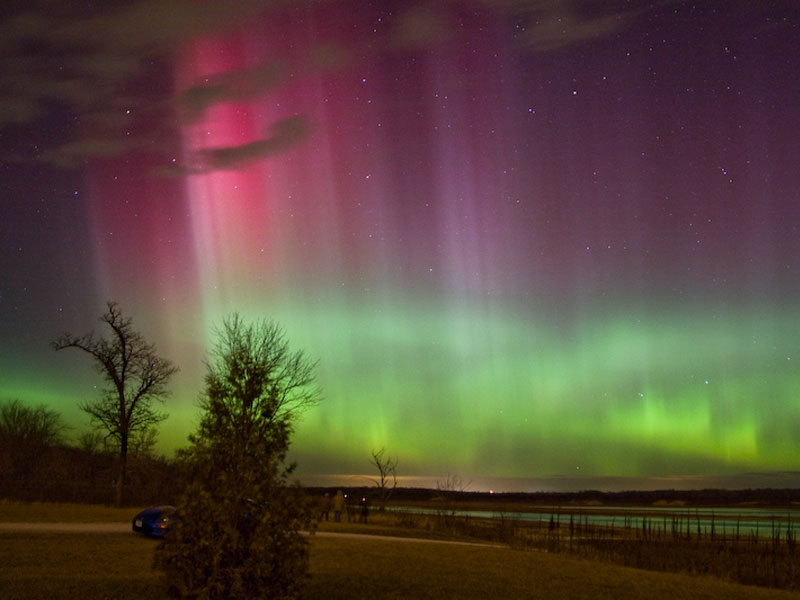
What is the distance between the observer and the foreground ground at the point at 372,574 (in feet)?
50.4

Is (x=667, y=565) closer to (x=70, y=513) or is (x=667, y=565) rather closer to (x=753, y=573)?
(x=753, y=573)

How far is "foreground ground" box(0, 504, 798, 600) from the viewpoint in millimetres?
15367

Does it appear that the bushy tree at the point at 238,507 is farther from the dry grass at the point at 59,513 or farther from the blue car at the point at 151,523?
the dry grass at the point at 59,513

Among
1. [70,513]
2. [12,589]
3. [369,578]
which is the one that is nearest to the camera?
[12,589]

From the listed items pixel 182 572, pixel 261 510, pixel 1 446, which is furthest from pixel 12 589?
pixel 1 446

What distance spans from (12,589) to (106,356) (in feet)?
121

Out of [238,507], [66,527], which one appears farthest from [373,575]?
[66,527]

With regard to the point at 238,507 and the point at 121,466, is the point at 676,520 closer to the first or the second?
the point at 121,466

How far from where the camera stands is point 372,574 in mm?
19484

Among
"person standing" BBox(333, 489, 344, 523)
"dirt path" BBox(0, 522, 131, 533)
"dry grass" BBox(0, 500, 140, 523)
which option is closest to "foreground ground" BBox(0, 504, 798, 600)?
"dirt path" BBox(0, 522, 131, 533)

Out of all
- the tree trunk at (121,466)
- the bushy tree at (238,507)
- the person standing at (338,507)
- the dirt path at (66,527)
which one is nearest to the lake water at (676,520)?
the person standing at (338,507)

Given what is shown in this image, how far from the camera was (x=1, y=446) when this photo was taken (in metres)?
92.4

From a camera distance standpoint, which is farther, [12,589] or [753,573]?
[753,573]

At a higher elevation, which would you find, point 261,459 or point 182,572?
point 261,459
